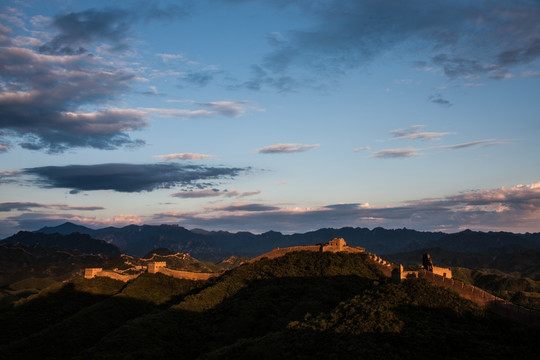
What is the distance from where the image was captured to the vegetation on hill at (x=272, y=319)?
56000 mm

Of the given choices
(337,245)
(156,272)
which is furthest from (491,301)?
(156,272)

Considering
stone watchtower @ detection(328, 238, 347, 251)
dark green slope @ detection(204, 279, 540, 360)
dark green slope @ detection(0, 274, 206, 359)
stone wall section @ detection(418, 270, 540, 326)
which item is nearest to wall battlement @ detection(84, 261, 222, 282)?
dark green slope @ detection(0, 274, 206, 359)

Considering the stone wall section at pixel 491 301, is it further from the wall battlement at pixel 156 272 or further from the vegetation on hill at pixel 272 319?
the wall battlement at pixel 156 272

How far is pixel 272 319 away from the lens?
85375 mm

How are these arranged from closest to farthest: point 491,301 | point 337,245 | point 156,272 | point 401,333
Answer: point 401,333
point 491,301
point 337,245
point 156,272

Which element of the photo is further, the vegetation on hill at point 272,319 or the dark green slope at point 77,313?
the dark green slope at point 77,313

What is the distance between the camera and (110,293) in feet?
428

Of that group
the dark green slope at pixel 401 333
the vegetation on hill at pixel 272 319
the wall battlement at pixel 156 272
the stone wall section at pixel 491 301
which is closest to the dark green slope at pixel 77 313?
the vegetation on hill at pixel 272 319

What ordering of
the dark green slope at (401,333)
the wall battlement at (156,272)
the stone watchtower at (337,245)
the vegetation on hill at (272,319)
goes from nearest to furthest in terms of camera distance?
the dark green slope at (401,333) → the vegetation on hill at (272,319) → the stone watchtower at (337,245) → the wall battlement at (156,272)

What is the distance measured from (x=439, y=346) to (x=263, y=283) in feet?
188

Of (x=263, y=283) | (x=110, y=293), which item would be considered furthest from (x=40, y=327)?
(x=263, y=283)

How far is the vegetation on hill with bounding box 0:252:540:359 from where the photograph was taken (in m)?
56.0

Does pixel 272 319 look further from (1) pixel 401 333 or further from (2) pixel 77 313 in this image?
(2) pixel 77 313

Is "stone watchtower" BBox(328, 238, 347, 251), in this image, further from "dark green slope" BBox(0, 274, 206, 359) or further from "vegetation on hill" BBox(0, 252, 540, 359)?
"dark green slope" BBox(0, 274, 206, 359)
